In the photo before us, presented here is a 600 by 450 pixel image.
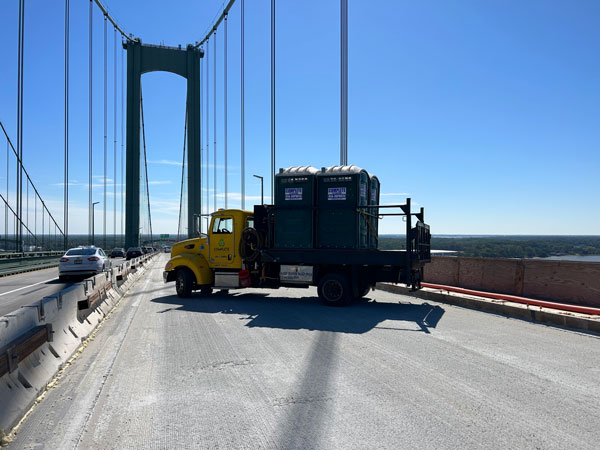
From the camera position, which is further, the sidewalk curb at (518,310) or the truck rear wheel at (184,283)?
the truck rear wheel at (184,283)

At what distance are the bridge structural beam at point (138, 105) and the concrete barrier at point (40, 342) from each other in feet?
175

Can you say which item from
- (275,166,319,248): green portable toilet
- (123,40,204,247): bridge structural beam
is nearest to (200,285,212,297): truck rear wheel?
(275,166,319,248): green portable toilet

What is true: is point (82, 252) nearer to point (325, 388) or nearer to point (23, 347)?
point (23, 347)

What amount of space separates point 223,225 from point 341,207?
12.9 feet

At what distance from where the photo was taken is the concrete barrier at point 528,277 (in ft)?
35.6

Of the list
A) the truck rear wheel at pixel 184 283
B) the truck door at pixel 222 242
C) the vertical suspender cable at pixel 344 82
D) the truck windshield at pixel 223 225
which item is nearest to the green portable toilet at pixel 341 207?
the truck door at pixel 222 242

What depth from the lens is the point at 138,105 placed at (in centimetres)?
6344

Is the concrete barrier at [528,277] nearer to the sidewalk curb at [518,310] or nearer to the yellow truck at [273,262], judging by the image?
the sidewalk curb at [518,310]

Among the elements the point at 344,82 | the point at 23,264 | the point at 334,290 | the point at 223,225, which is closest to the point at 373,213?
the point at 334,290

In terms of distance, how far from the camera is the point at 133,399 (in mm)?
4957

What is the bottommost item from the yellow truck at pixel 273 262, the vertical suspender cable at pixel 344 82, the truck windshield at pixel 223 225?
the yellow truck at pixel 273 262

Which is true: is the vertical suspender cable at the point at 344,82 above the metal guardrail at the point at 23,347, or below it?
above

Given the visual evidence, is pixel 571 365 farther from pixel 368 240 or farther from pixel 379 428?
pixel 368 240

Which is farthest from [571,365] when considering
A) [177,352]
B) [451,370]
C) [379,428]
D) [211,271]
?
[211,271]
